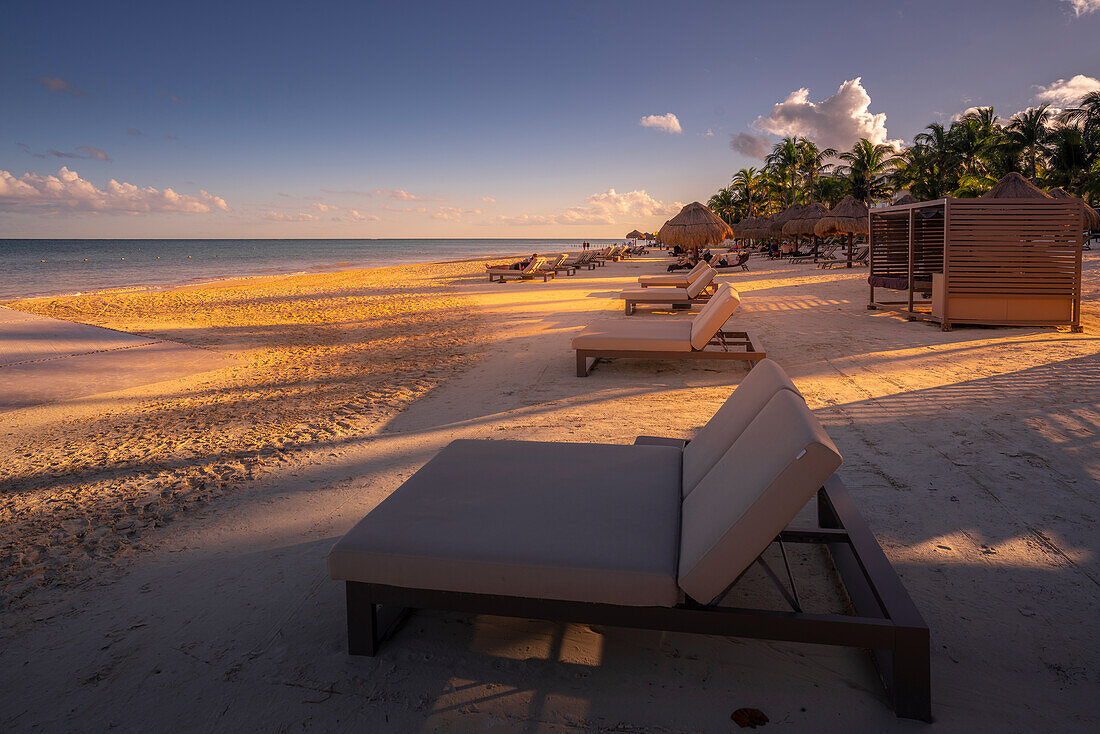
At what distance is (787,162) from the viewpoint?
Answer: 43344 mm

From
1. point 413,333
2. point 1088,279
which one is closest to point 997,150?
point 1088,279

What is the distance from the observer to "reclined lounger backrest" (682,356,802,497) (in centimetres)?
245

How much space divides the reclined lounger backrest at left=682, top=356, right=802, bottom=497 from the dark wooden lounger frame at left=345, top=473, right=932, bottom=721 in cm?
57

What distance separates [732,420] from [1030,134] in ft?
145

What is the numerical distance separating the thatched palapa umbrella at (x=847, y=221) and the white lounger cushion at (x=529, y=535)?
21.7m

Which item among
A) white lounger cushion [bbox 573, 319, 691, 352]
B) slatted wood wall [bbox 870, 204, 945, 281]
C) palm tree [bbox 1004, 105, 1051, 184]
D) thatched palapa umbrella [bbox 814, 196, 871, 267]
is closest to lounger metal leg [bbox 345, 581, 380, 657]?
white lounger cushion [bbox 573, 319, 691, 352]

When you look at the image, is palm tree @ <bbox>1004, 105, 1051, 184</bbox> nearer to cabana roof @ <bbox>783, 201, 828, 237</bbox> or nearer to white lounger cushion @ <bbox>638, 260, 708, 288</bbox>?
cabana roof @ <bbox>783, 201, 828, 237</bbox>

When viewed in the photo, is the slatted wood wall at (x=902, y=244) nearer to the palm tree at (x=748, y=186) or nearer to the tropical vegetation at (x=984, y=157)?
the tropical vegetation at (x=984, y=157)

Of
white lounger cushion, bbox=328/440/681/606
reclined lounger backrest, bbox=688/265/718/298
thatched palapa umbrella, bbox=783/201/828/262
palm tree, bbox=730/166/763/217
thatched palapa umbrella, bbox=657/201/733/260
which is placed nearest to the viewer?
white lounger cushion, bbox=328/440/681/606

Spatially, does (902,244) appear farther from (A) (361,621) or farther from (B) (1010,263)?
(A) (361,621)

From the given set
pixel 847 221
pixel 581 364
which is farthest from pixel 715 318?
pixel 847 221

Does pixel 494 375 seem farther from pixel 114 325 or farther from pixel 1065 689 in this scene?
pixel 114 325

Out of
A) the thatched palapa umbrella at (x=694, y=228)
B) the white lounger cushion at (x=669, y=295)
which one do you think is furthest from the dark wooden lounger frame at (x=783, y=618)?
the thatched palapa umbrella at (x=694, y=228)

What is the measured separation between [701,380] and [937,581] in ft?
12.0
